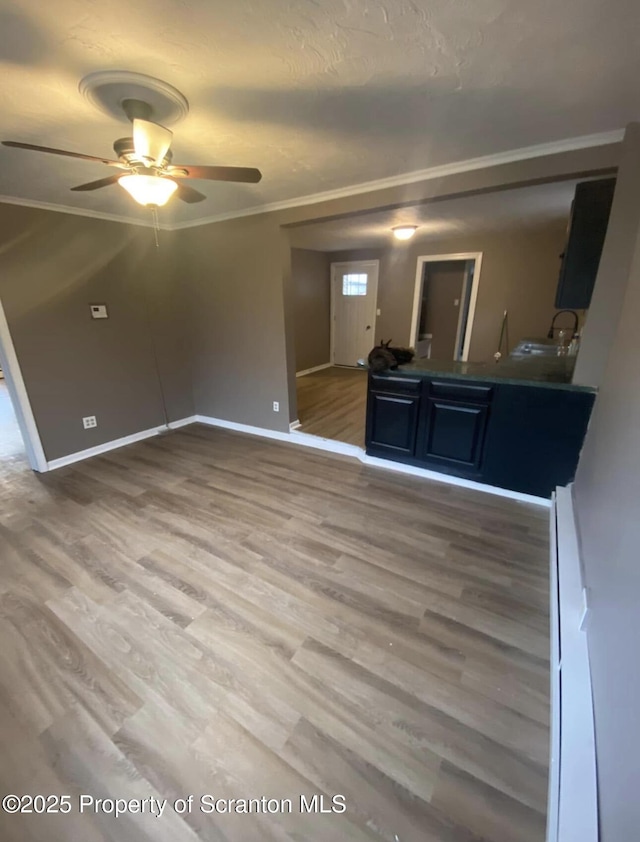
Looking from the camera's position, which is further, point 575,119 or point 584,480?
point 584,480

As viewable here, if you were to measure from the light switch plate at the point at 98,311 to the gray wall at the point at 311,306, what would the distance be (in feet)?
10.6

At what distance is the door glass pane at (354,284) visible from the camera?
6.43 meters

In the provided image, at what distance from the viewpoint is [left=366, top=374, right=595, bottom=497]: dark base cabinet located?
233 centimetres

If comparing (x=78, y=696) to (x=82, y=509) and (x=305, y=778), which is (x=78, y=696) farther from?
(x=82, y=509)

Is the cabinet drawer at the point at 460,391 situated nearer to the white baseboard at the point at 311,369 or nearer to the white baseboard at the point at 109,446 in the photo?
the white baseboard at the point at 109,446

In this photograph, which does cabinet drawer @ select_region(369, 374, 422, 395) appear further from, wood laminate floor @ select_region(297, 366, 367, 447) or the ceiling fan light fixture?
the ceiling fan light fixture

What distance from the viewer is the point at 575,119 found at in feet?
5.58

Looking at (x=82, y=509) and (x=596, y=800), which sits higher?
(x=596, y=800)

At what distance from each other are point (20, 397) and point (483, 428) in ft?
12.7

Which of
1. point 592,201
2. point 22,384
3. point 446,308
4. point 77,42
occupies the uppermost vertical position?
point 77,42

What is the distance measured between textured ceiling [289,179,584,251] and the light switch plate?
2028 millimetres

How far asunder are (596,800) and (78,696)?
176 centimetres

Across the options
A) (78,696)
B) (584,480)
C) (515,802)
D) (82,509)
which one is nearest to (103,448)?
(82,509)

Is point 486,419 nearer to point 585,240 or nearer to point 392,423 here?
point 392,423
